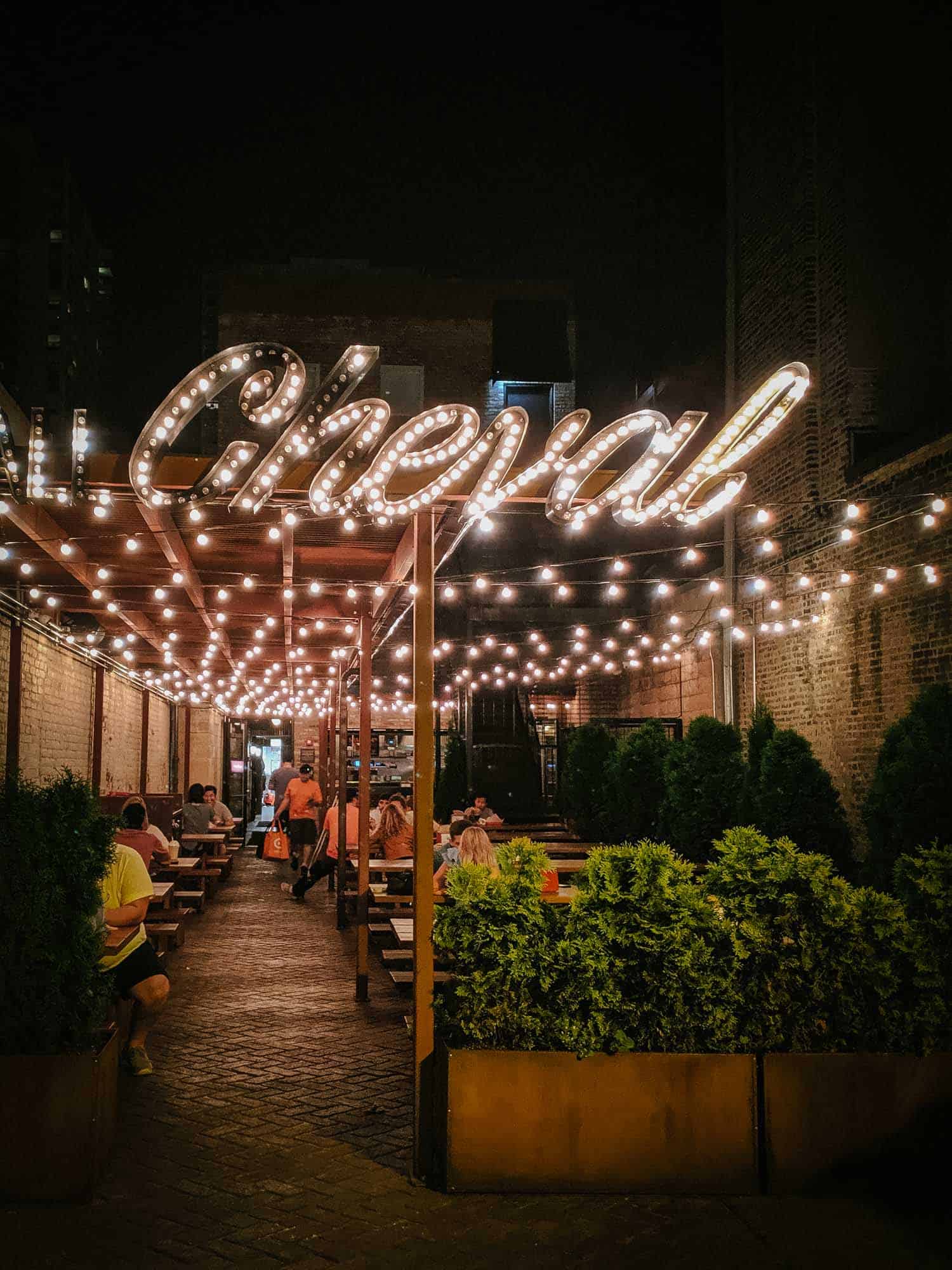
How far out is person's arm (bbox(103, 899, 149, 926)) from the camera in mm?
6227

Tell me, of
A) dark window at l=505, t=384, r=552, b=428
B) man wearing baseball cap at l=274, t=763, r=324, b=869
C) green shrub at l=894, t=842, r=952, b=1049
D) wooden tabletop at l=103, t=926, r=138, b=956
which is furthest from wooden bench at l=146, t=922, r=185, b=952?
dark window at l=505, t=384, r=552, b=428

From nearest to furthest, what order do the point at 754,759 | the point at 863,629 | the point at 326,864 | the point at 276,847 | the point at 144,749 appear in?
the point at 863,629, the point at 754,759, the point at 326,864, the point at 276,847, the point at 144,749

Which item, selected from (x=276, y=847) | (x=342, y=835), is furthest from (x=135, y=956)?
(x=276, y=847)

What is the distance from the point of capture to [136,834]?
769 centimetres

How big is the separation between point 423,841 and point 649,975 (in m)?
1.27

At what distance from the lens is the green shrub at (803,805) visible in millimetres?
11531

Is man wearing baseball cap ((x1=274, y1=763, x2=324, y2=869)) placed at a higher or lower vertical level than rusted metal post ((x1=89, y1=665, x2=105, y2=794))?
lower

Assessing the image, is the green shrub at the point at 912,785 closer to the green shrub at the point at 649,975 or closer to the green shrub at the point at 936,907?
the green shrub at the point at 936,907

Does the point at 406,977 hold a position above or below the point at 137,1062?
above

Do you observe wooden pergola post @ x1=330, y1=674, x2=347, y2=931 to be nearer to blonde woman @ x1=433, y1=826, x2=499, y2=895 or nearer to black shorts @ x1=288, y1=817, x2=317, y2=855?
black shorts @ x1=288, y1=817, x2=317, y2=855

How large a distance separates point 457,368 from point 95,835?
73.7ft

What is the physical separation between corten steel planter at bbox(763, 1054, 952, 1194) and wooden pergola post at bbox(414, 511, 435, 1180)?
5.10 feet

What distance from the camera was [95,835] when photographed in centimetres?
502

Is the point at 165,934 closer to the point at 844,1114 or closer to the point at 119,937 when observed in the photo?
the point at 119,937
